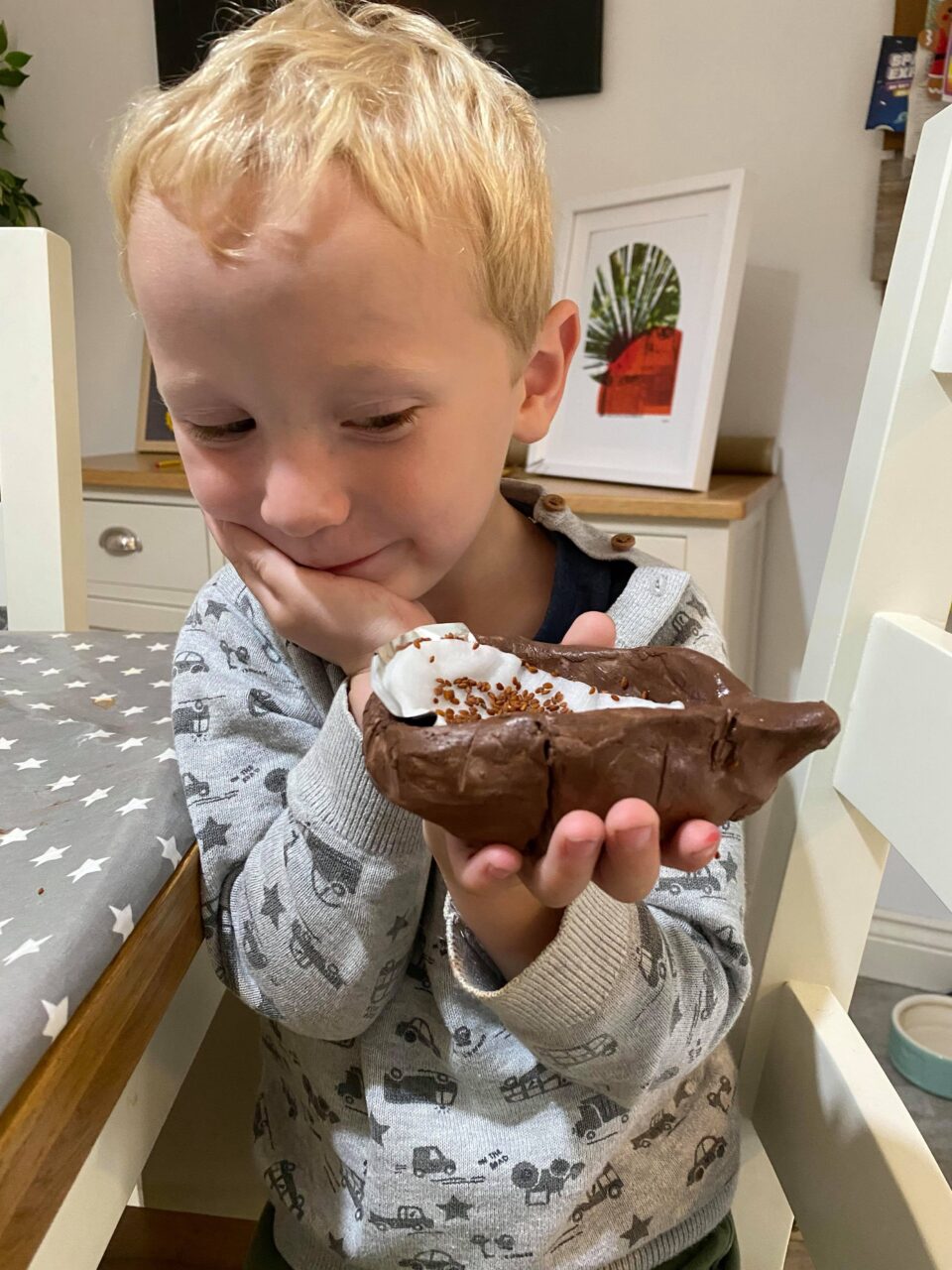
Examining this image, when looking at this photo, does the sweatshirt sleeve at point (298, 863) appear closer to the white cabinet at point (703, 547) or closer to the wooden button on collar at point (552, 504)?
the wooden button on collar at point (552, 504)

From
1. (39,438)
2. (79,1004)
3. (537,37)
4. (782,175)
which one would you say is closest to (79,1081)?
(79,1004)

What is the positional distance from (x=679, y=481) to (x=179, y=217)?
108cm

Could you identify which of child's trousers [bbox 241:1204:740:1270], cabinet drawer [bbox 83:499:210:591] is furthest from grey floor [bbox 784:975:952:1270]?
cabinet drawer [bbox 83:499:210:591]

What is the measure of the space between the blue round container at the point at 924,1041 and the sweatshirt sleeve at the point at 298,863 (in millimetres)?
1177

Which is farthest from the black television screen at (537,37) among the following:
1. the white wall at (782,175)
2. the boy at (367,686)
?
the boy at (367,686)

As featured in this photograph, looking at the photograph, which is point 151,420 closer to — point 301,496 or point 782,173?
point 782,173

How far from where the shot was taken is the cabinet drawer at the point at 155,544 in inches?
64.3

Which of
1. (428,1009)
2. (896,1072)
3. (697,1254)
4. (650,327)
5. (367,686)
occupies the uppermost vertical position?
(650,327)

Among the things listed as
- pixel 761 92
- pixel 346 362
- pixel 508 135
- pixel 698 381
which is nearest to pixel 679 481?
pixel 698 381

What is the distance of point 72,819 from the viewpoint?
1.55 feet

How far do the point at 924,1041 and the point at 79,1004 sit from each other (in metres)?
1.51

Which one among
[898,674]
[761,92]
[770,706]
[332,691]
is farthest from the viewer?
[761,92]

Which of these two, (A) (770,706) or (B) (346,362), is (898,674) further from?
(B) (346,362)

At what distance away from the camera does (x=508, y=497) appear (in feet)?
2.47
